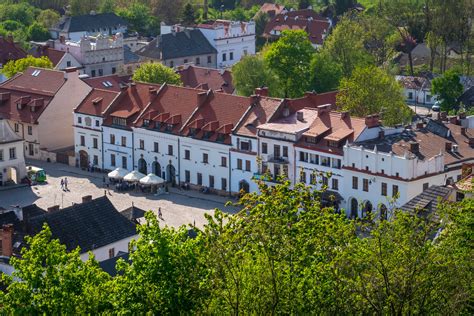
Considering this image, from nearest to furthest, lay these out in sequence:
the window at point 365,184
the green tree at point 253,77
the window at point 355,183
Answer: the window at point 365,184, the window at point 355,183, the green tree at point 253,77

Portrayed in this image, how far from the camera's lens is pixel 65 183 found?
83.8 metres

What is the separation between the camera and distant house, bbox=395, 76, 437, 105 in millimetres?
117875

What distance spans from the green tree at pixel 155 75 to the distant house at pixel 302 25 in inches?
1635

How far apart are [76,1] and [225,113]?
83687 millimetres

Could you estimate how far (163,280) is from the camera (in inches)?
1421

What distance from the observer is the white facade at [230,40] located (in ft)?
410

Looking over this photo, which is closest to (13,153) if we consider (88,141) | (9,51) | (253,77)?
(88,141)

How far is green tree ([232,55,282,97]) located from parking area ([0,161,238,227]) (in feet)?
63.5

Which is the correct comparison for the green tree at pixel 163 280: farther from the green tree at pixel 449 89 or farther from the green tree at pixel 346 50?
the green tree at pixel 449 89

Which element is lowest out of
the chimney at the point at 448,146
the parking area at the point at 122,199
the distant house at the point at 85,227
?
the parking area at the point at 122,199

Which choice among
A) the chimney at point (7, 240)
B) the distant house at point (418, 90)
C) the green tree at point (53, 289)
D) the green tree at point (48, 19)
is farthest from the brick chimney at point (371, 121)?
the green tree at point (48, 19)

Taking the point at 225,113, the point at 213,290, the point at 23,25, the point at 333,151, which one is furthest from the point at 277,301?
the point at 23,25

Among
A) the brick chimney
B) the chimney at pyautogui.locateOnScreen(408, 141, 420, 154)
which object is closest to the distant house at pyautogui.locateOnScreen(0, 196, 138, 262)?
the brick chimney

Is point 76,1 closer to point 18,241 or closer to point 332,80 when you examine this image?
point 332,80
